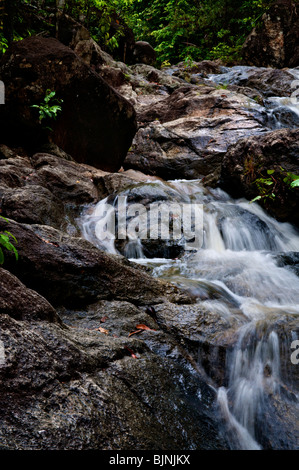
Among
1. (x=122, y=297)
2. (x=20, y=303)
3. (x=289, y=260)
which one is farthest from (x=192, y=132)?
(x=20, y=303)

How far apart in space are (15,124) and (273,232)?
6.55 metres

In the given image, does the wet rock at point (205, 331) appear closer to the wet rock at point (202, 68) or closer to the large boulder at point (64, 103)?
the large boulder at point (64, 103)

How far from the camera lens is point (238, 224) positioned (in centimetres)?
641

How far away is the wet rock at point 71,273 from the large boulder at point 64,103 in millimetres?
4847

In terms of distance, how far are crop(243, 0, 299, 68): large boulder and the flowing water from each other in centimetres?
1540

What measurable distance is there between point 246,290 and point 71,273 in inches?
95.6

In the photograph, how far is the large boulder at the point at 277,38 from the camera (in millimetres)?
17562

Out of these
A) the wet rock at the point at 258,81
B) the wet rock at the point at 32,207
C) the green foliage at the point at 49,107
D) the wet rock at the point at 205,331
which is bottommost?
the wet rock at the point at 205,331

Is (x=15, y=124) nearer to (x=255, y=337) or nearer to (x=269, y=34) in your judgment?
(x=255, y=337)

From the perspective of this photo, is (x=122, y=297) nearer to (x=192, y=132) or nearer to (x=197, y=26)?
(x=192, y=132)

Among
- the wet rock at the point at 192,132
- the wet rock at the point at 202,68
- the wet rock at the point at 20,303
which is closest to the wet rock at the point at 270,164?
the wet rock at the point at 192,132

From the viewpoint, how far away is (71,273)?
306cm

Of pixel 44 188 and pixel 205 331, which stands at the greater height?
pixel 44 188
